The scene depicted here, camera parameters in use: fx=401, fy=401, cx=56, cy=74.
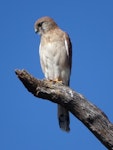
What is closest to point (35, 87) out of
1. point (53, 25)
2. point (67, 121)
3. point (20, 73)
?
point (20, 73)

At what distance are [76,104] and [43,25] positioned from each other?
3.51m

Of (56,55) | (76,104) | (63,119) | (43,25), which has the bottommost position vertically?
(76,104)

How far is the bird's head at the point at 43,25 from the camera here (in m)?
7.23

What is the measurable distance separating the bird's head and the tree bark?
10.2 ft

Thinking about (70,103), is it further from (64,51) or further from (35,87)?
(64,51)

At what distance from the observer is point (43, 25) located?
729cm

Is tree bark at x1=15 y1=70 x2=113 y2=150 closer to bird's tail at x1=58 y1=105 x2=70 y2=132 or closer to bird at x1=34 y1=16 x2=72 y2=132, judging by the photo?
bird's tail at x1=58 y1=105 x2=70 y2=132

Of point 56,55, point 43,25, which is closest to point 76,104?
point 56,55

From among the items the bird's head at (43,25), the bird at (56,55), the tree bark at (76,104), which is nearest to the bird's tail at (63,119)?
Answer: the bird at (56,55)

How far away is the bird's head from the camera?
7.23 metres

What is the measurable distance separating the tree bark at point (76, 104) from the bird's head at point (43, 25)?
3.10 meters

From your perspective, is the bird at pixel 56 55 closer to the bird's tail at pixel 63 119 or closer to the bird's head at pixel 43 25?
the bird's head at pixel 43 25

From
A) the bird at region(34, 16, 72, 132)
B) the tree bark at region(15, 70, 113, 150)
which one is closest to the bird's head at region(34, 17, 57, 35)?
the bird at region(34, 16, 72, 132)

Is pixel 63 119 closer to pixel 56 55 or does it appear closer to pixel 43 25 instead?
pixel 56 55
